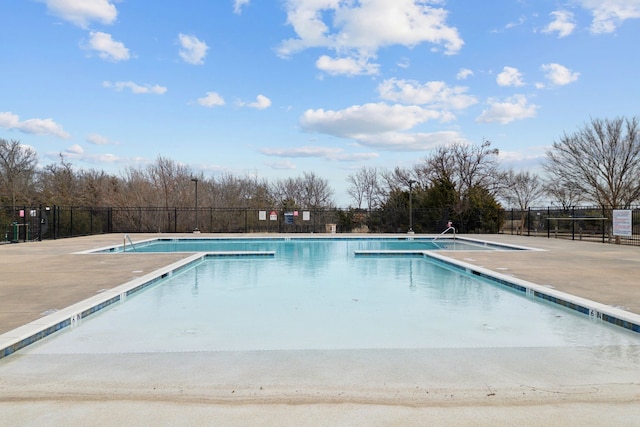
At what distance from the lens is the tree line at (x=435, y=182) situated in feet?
61.0

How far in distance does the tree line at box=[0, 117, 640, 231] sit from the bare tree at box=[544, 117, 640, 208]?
37mm

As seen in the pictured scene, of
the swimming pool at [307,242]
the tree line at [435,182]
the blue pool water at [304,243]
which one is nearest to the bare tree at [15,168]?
the tree line at [435,182]

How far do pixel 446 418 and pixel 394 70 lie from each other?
18.0 meters

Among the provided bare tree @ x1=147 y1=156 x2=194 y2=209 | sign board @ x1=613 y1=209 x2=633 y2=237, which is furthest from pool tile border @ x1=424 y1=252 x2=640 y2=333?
bare tree @ x1=147 y1=156 x2=194 y2=209

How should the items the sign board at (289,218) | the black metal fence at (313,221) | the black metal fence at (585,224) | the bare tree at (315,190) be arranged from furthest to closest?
the bare tree at (315,190) → the black metal fence at (313,221) → the sign board at (289,218) → the black metal fence at (585,224)

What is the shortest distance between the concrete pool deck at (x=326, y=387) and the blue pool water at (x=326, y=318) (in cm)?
37

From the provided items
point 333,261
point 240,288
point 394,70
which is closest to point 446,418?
point 240,288

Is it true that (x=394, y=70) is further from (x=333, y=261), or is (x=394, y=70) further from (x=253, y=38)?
(x=333, y=261)

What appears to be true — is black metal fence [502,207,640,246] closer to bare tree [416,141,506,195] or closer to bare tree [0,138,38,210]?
bare tree [416,141,506,195]

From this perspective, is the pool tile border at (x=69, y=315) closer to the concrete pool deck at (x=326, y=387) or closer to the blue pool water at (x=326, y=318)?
the blue pool water at (x=326, y=318)

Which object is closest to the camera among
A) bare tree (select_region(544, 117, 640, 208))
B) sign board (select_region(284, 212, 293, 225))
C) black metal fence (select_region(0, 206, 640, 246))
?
bare tree (select_region(544, 117, 640, 208))

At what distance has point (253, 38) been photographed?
54.4 feet

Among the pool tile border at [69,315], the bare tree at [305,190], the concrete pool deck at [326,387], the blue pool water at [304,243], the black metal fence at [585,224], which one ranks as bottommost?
the concrete pool deck at [326,387]

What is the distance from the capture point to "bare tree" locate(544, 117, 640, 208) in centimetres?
1817
